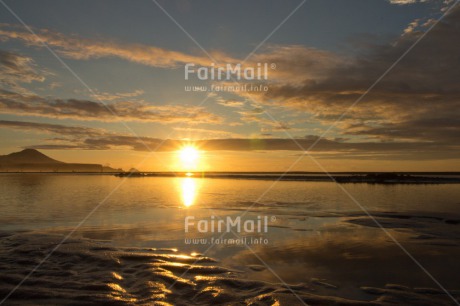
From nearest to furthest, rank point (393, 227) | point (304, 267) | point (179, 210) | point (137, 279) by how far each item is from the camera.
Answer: point (137, 279)
point (304, 267)
point (393, 227)
point (179, 210)

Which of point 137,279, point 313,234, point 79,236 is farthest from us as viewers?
point 313,234

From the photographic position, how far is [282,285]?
10.3 metres

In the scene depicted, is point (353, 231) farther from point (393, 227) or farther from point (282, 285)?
point (282, 285)

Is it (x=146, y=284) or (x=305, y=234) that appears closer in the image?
(x=146, y=284)

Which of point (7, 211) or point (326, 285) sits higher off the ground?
point (7, 211)

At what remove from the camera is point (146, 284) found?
1030 centimetres

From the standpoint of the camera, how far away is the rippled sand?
9.12m

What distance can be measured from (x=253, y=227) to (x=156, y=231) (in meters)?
5.30

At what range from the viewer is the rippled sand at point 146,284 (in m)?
9.12

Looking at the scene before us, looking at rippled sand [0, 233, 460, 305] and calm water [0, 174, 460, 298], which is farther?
calm water [0, 174, 460, 298]

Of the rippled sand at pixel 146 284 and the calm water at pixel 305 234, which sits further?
the calm water at pixel 305 234

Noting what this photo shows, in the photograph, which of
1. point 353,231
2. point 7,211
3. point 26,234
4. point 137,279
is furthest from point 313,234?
point 7,211

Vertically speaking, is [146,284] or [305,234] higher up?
[305,234]

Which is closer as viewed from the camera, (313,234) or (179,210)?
(313,234)
